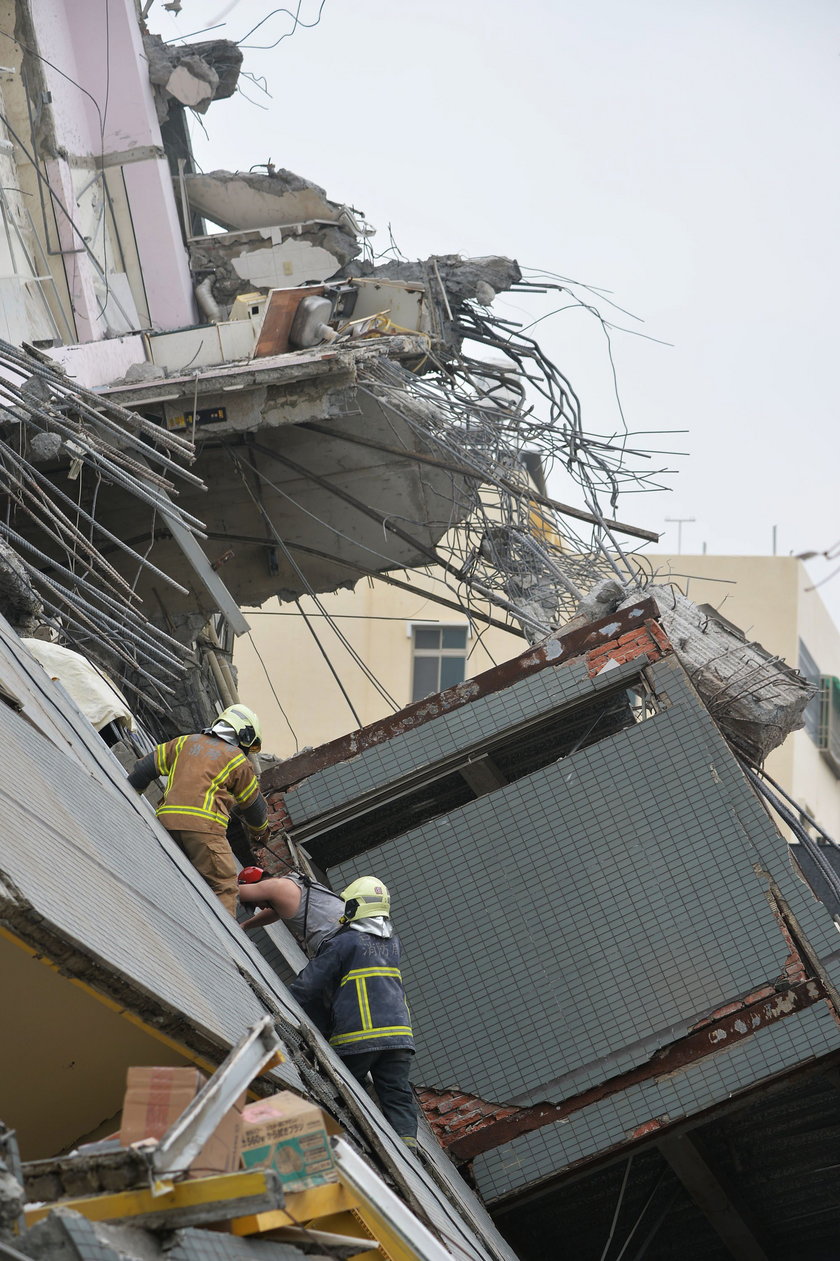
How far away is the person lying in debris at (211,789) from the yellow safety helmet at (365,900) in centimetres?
63

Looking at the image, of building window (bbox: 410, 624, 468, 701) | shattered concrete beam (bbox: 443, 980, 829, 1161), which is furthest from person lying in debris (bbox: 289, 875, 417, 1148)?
building window (bbox: 410, 624, 468, 701)

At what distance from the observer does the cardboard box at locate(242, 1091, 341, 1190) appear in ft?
11.6

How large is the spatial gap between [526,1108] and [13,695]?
4068mm

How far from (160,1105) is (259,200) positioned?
1355 cm

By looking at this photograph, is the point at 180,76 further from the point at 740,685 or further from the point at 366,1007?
the point at 366,1007

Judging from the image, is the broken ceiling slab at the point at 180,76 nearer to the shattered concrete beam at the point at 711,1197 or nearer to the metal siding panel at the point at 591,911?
the metal siding panel at the point at 591,911

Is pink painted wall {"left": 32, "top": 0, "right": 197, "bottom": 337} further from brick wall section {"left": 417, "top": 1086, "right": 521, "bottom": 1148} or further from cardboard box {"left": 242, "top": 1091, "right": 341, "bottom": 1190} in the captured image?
cardboard box {"left": 242, "top": 1091, "right": 341, "bottom": 1190}

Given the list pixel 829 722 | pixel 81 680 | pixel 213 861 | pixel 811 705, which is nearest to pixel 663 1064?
pixel 213 861

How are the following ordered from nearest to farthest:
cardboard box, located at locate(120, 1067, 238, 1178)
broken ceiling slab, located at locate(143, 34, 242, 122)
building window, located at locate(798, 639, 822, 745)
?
cardboard box, located at locate(120, 1067, 238, 1178) < broken ceiling slab, located at locate(143, 34, 242, 122) < building window, located at locate(798, 639, 822, 745)

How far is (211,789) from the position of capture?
308 inches

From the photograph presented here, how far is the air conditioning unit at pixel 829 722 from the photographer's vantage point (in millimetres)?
33906

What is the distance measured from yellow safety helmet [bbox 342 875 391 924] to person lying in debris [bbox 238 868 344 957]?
1.21ft

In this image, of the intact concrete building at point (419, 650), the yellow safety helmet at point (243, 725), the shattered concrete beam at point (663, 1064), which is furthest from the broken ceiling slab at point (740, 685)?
the intact concrete building at point (419, 650)

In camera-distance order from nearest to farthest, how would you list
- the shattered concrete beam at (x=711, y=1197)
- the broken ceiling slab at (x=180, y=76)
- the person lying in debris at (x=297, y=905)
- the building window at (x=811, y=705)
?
the person lying in debris at (x=297, y=905) → the shattered concrete beam at (x=711, y=1197) → the broken ceiling slab at (x=180, y=76) → the building window at (x=811, y=705)
